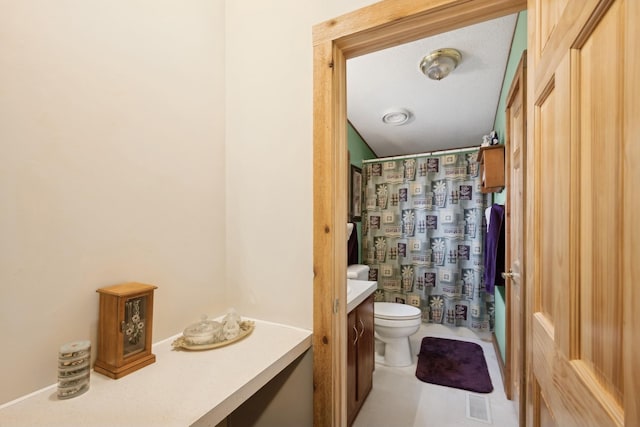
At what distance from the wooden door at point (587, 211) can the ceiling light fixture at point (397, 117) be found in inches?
83.0

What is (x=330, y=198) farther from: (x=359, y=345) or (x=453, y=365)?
(x=453, y=365)

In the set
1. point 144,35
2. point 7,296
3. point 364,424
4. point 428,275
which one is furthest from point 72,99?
point 428,275

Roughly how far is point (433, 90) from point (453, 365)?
91.0 inches

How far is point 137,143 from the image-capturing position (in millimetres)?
962

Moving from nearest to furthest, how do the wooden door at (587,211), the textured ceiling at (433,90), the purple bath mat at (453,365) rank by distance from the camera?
the wooden door at (587,211)
the textured ceiling at (433,90)
the purple bath mat at (453,365)

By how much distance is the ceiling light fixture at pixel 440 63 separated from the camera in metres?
1.91

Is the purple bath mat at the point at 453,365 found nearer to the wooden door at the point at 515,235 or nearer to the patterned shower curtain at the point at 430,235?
the wooden door at the point at 515,235

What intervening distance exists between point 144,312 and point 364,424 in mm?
1503

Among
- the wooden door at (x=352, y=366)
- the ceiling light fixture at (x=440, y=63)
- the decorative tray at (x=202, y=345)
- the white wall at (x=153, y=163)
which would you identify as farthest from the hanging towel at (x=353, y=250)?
the decorative tray at (x=202, y=345)

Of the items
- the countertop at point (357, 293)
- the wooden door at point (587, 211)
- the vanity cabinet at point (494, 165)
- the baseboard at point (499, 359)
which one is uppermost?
the vanity cabinet at point (494, 165)

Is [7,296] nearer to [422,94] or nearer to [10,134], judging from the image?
[10,134]

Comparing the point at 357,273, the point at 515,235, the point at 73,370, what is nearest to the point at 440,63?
the point at 515,235

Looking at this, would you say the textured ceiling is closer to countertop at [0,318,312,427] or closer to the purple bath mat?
countertop at [0,318,312,427]

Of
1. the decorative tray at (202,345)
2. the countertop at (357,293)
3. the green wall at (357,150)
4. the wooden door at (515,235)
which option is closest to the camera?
the decorative tray at (202,345)
